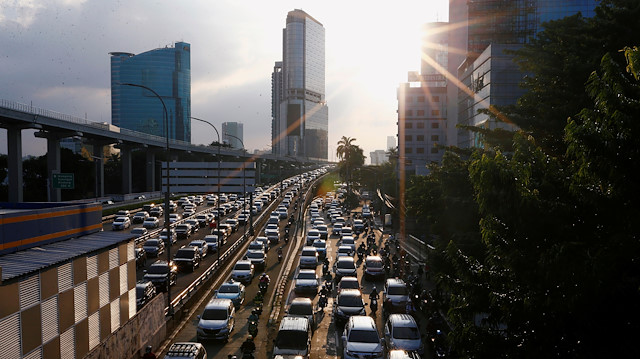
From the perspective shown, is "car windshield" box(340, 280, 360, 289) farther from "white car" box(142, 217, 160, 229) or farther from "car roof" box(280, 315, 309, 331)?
"white car" box(142, 217, 160, 229)

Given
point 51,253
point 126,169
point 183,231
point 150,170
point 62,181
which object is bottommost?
point 183,231

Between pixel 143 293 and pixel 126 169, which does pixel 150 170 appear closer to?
pixel 126 169

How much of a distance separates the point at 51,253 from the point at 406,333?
12067 millimetres

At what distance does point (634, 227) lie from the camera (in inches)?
272

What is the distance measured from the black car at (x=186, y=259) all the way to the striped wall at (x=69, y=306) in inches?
668

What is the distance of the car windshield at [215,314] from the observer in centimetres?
2011

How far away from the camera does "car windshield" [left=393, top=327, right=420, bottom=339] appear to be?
18141 millimetres

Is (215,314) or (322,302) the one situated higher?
(215,314)

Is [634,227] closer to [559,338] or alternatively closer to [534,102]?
[559,338]

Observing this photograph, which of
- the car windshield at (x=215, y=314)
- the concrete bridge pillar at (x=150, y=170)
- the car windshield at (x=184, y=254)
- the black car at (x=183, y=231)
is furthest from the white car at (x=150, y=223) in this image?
the concrete bridge pillar at (x=150, y=170)

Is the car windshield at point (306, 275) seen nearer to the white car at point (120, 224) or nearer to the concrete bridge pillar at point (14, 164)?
the white car at point (120, 224)

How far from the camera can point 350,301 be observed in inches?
903

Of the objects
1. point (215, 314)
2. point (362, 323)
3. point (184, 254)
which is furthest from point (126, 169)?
point (362, 323)

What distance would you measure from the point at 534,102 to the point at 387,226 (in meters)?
44.1
